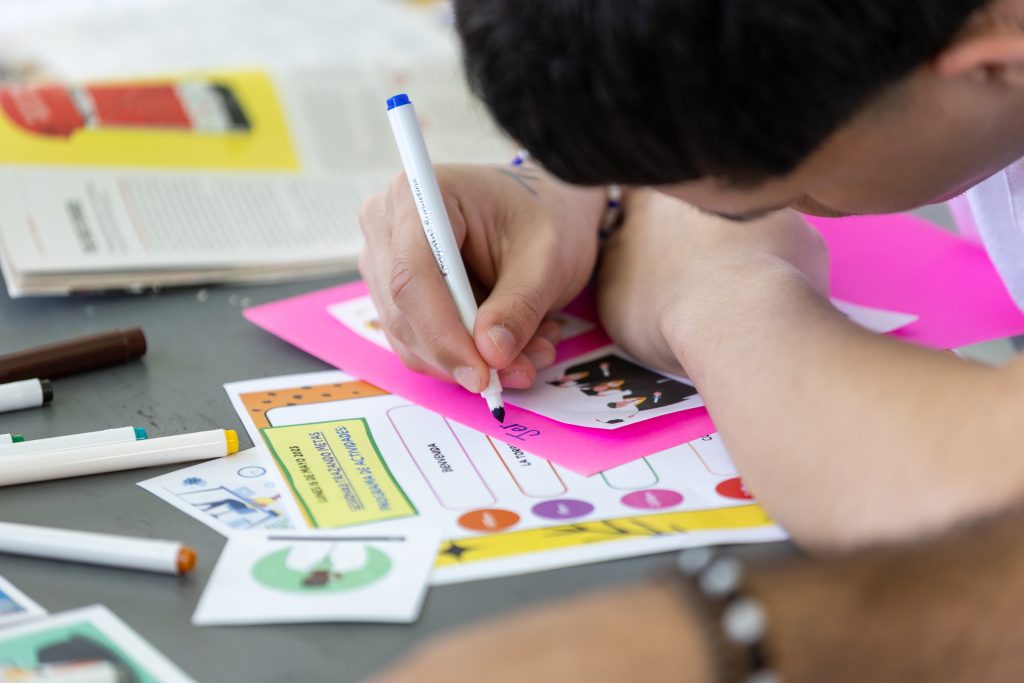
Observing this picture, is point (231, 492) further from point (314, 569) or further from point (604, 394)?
point (604, 394)

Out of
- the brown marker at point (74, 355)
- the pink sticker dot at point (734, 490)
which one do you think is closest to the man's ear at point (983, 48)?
the pink sticker dot at point (734, 490)

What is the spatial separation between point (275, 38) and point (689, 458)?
4.09 ft

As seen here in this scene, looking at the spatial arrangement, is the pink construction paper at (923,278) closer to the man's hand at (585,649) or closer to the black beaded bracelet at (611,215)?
the black beaded bracelet at (611,215)

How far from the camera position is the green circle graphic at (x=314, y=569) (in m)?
0.53

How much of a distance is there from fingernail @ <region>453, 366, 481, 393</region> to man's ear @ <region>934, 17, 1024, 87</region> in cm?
34

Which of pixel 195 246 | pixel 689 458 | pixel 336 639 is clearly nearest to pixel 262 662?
pixel 336 639

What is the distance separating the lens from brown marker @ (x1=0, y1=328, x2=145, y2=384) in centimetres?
79

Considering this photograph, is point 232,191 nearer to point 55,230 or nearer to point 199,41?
point 55,230

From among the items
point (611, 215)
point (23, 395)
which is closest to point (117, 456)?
point (23, 395)

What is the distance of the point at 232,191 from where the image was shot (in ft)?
3.67

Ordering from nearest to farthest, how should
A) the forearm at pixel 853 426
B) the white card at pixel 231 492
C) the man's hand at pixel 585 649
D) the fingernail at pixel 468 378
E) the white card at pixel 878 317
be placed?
the man's hand at pixel 585 649
the forearm at pixel 853 426
the white card at pixel 231 492
the fingernail at pixel 468 378
the white card at pixel 878 317

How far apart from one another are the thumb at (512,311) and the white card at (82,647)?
300 millimetres

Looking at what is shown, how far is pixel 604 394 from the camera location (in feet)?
2.49

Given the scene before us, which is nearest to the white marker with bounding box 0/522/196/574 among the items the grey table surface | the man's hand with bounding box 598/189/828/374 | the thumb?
the grey table surface
